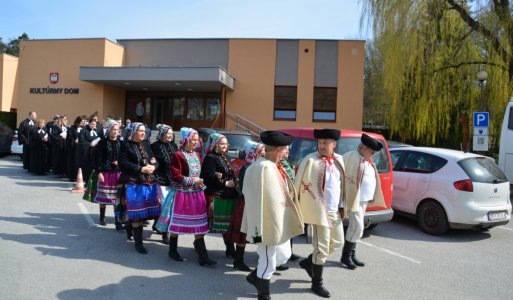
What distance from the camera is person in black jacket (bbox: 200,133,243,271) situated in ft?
17.5

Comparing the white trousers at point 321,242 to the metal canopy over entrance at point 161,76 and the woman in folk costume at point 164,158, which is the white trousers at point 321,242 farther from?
the metal canopy over entrance at point 161,76

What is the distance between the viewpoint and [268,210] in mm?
4039

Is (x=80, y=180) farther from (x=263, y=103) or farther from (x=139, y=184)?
(x=263, y=103)

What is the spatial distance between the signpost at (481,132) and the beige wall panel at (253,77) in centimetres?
1208

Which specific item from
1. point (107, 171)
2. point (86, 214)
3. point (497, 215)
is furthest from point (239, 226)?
point (497, 215)

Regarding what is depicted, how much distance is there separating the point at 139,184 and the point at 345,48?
19.1m

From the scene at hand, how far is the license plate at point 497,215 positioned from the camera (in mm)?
7043

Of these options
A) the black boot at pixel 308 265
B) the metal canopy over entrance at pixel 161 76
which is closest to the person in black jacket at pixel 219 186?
the black boot at pixel 308 265

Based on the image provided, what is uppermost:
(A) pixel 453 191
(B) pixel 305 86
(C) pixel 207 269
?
(B) pixel 305 86

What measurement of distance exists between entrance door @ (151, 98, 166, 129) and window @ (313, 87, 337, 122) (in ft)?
30.6

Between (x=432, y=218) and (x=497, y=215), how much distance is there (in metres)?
1.07

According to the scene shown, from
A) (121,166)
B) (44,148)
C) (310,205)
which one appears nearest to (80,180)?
(44,148)

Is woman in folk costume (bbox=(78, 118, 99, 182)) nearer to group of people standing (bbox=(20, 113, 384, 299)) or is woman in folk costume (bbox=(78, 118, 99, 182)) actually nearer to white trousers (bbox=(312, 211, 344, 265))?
group of people standing (bbox=(20, 113, 384, 299))

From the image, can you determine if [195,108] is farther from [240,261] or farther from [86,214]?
[240,261]
